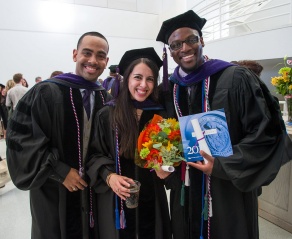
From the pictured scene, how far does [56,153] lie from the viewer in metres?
1.56

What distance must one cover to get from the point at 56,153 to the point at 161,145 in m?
0.72

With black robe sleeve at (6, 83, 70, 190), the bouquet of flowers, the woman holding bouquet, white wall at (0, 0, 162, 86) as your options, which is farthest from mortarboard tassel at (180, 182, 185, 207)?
white wall at (0, 0, 162, 86)

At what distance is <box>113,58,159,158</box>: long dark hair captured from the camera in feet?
4.99

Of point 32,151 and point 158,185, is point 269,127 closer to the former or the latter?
point 158,185

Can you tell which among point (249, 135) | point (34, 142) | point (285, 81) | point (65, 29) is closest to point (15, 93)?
point (65, 29)

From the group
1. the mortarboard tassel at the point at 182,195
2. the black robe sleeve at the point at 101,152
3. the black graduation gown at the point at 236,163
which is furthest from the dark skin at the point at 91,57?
the mortarboard tassel at the point at 182,195

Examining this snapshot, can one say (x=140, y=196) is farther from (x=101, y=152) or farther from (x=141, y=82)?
(x=141, y=82)

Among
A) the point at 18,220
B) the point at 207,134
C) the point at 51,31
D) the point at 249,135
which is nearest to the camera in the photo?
the point at 207,134

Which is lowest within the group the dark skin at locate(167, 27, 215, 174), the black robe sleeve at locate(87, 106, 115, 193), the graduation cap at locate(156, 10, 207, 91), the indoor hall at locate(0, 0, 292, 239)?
the black robe sleeve at locate(87, 106, 115, 193)

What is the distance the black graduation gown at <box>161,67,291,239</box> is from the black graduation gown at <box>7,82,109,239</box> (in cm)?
66

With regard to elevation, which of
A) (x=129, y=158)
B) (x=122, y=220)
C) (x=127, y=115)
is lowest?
(x=122, y=220)

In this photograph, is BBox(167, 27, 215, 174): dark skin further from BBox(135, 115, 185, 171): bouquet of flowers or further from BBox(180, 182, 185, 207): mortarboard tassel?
BBox(180, 182, 185, 207): mortarboard tassel

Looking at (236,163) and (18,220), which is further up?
(236,163)

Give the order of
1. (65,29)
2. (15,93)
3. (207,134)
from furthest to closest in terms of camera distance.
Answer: (65,29) → (15,93) → (207,134)
